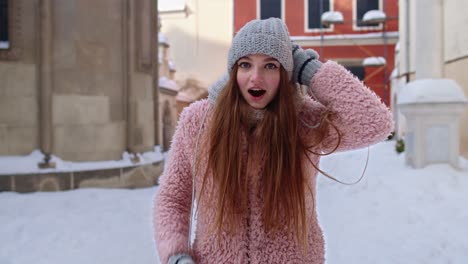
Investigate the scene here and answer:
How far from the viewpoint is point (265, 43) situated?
1.52 m

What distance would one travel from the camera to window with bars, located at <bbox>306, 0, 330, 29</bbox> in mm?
22781

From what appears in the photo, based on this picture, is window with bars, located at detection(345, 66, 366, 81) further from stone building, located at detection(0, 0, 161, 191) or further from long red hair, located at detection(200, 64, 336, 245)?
long red hair, located at detection(200, 64, 336, 245)

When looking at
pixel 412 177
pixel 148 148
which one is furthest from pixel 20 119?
pixel 412 177

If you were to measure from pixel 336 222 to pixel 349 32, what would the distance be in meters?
19.2

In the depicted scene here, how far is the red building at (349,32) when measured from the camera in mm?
21922

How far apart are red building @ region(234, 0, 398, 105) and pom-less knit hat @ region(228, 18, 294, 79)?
68.7ft

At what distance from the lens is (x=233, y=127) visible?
1499 millimetres

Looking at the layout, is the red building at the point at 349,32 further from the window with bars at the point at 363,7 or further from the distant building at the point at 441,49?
the distant building at the point at 441,49

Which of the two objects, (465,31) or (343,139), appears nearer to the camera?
(343,139)

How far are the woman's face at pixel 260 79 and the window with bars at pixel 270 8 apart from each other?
74.2ft

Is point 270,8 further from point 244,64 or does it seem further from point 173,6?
point 244,64

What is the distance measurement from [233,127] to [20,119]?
234 inches

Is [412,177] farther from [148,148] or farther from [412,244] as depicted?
[148,148]

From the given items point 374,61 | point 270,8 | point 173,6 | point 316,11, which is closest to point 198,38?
point 173,6
